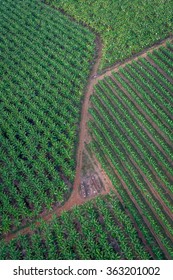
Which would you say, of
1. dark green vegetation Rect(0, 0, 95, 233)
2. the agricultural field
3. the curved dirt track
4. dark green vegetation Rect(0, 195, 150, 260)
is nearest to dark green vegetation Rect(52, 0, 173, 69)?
the agricultural field

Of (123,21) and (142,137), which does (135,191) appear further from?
(123,21)

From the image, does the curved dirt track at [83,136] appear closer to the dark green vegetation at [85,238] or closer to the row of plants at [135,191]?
the dark green vegetation at [85,238]

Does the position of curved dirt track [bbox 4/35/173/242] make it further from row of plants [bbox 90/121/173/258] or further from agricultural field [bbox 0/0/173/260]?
row of plants [bbox 90/121/173/258]

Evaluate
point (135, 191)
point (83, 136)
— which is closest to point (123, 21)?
point (83, 136)

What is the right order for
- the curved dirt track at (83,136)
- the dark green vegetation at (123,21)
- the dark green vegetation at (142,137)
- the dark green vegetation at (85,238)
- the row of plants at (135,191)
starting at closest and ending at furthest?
the dark green vegetation at (85,238) < the row of plants at (135,191) < the dark green vegetation at (142,137) < the curved dirt track at (83,136) < the dark green vegetation at (123,21)

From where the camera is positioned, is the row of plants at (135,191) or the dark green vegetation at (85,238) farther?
the row of plants at (135,191)

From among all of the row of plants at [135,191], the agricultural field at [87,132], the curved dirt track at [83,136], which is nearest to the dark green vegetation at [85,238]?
the agricultural field at [87,132]
